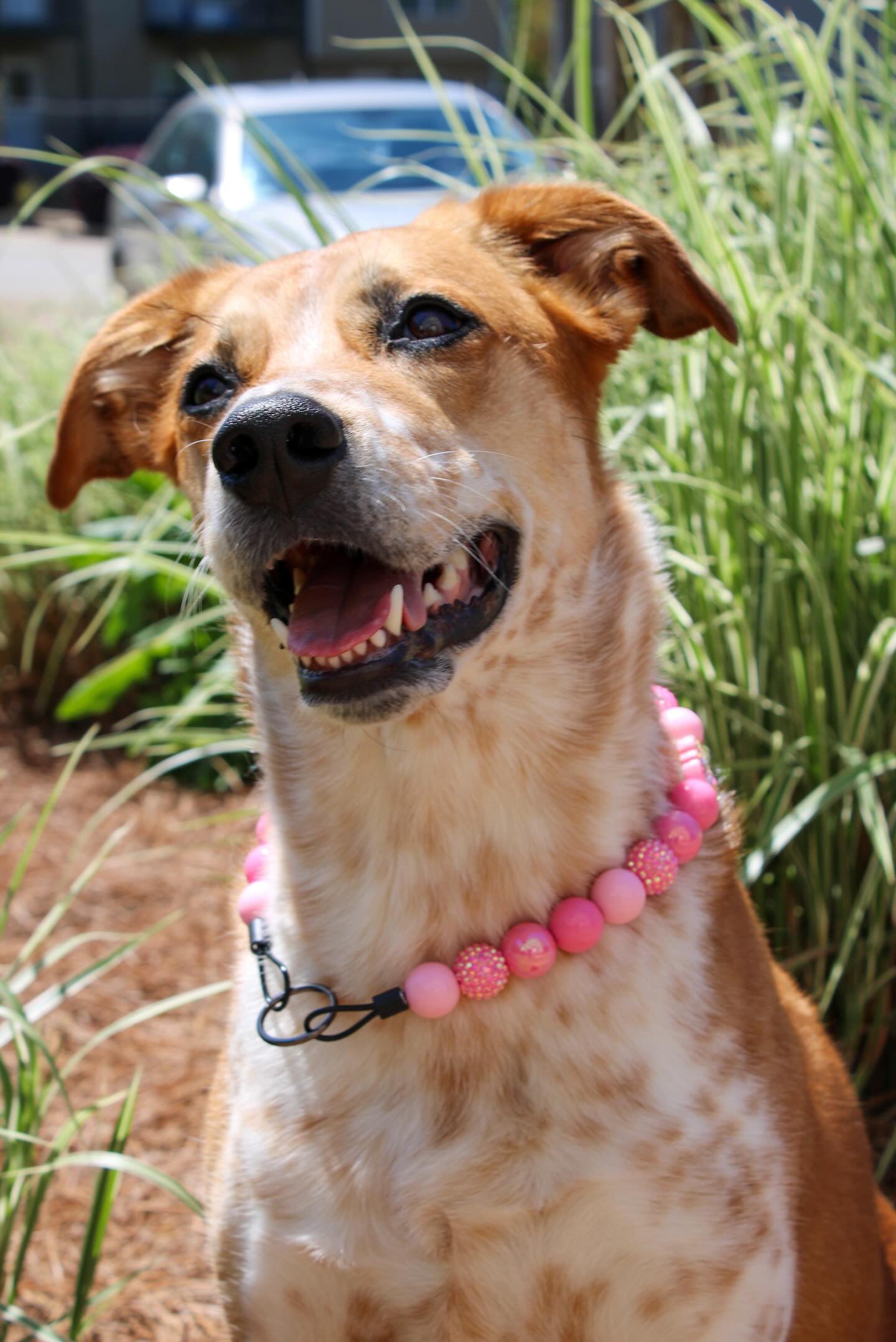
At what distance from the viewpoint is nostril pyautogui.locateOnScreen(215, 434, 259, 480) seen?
1.82m

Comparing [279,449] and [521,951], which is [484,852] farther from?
[279,449]

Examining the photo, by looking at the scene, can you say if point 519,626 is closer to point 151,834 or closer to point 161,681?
point 151,834

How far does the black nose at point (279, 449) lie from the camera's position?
1779 millimetres

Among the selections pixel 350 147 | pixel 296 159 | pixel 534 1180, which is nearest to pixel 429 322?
pixel 534 1180

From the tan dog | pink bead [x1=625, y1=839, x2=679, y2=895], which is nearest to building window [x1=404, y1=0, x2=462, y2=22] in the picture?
the tan dog

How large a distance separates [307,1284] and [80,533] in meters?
3.62

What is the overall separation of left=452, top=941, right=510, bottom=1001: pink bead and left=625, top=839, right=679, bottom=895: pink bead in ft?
0.79

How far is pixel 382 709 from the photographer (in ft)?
6.21

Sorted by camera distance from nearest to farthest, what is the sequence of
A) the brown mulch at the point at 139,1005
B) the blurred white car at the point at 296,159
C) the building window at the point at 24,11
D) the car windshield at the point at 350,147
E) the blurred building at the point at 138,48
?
the brown mulch at the point at 139,1005
the blurred white car at the point at 296,159
the car windshield at the point at 350,147
the blurred building at the point at 138,48
the building window at the point at 24,11

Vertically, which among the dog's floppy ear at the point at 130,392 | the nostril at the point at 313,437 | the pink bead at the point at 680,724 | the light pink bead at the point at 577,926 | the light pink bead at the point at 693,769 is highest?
the nostril at the point at 313,437

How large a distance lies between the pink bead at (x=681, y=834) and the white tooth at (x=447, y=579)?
0.50 metres

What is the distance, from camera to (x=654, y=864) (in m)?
2.06

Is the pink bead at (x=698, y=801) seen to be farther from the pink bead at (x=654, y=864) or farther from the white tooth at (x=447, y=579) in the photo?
the white tooth at (x=447, y=579)

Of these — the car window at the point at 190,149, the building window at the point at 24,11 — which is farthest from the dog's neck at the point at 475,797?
the building window at the point at 24,11
